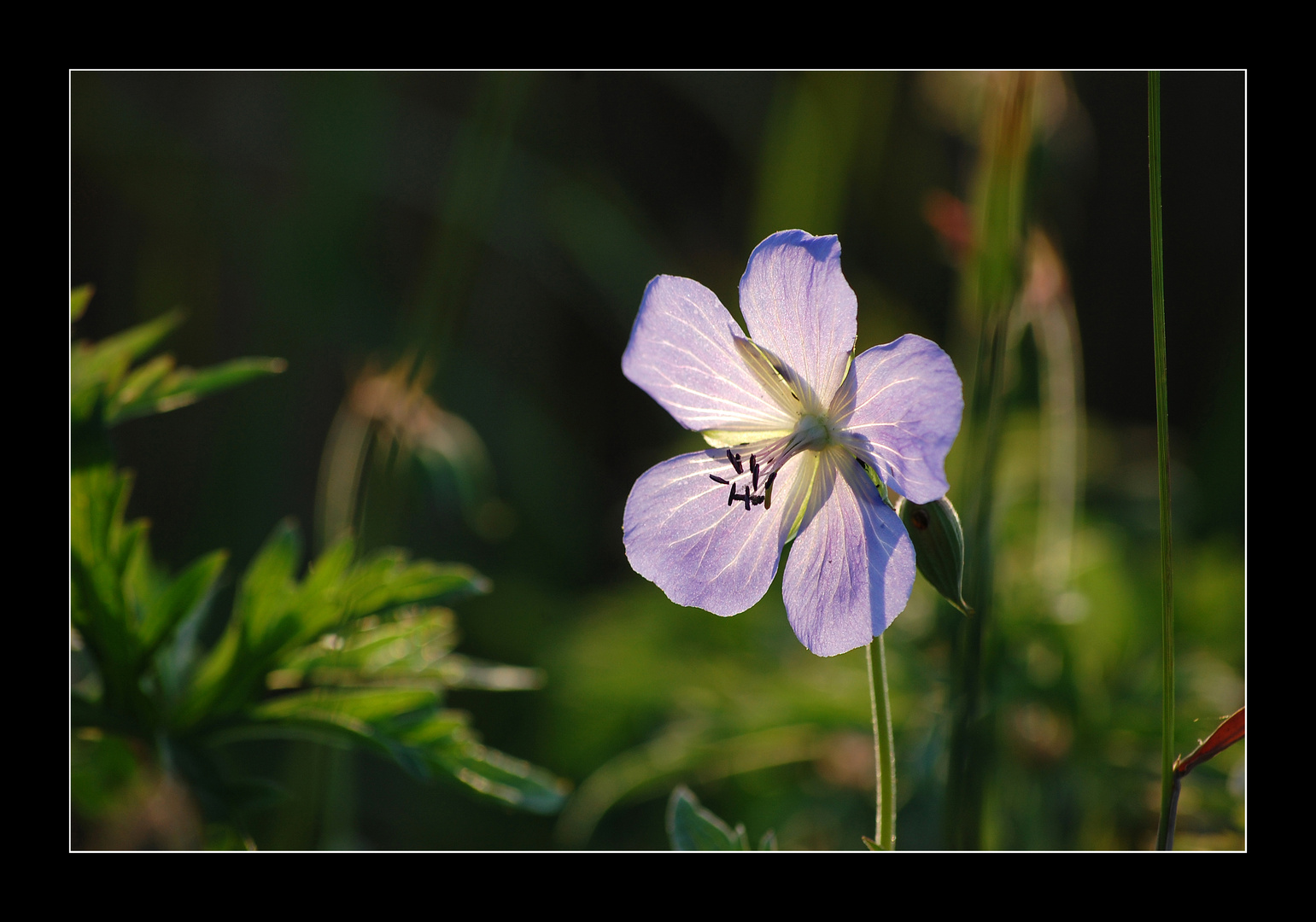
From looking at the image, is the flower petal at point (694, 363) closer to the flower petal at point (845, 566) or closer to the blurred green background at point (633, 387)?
the flower petal at point (845, 566)

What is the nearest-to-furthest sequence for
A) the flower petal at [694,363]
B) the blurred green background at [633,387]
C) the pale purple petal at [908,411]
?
the pale purple petal at [908,411], the flower petal at [694,363], the blurred green background at [633,387]

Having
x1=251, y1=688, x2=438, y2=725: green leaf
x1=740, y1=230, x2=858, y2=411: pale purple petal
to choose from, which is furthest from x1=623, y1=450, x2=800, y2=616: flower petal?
x1=251, y1=688, x2=438, y2=725: green leaf

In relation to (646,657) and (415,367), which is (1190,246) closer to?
(646,657)

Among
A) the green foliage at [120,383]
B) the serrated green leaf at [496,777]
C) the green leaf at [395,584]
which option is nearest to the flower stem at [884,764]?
the serrated green leaf at [496,777]

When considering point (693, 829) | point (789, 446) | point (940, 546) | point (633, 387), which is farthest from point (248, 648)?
point (633, 387)

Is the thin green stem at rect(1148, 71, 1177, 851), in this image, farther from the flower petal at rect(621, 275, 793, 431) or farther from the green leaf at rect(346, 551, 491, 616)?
the green leaf at rect(346, 551, 491, 616)

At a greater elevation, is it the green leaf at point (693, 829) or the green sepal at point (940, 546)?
the green sepal at point (940, 546)
